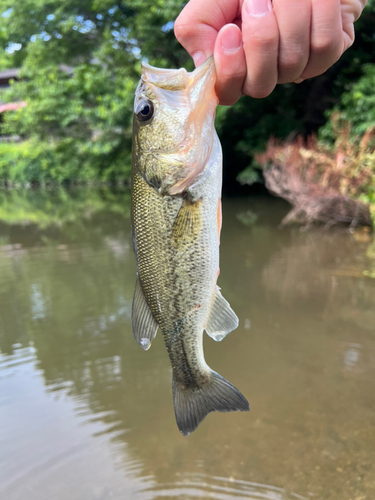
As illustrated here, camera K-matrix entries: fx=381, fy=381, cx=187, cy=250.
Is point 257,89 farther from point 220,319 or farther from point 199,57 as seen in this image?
point 220,319

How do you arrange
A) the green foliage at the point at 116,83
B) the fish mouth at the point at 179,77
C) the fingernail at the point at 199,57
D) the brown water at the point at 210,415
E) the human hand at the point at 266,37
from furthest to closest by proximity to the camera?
the green foliage at the point at 116,83
the brown water at the point at 210,415
the fingernail at the point at 199,57
the fish mouth at the point at 179,77
the human hand at the point at 266,37

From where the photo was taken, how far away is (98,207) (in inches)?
530

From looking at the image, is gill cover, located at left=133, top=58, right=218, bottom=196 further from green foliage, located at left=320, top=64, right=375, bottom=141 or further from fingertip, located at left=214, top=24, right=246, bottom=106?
green foliage, located at left=320, top=64, right=375, bottom=141

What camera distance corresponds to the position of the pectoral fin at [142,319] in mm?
1484

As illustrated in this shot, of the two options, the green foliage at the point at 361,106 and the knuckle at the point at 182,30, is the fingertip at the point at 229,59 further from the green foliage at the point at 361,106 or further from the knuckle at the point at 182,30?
the green foliage at the point at 361,106

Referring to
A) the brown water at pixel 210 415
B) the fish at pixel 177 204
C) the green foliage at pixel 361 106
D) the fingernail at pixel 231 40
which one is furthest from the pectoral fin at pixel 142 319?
the green foliage at pixel 361 106

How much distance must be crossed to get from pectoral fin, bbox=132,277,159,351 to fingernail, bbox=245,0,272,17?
3.26ft

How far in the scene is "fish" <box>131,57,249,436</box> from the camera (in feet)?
4.37

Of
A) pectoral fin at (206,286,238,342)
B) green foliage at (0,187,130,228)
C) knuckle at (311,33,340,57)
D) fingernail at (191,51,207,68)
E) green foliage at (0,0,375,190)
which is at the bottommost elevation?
Result: green foliage at (0,187,130,228)

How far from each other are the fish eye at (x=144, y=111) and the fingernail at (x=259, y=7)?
44cm

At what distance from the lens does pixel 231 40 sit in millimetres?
1224

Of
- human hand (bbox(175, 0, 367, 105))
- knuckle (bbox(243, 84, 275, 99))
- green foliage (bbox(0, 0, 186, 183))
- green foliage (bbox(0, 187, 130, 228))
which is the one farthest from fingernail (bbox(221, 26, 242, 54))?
green foliage (bbox(0, 0, 186, 183))

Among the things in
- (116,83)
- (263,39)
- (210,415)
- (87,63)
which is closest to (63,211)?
(116,83)

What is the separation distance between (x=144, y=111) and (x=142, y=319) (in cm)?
78
